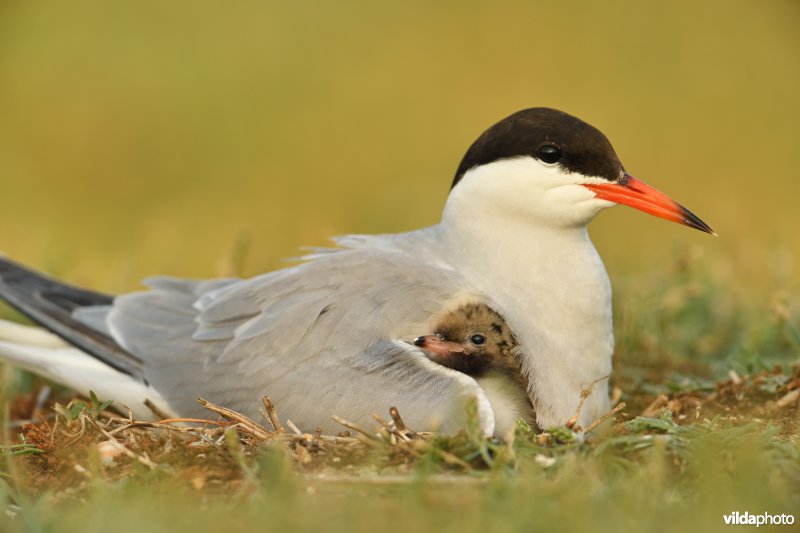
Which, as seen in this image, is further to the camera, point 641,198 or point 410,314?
point 641,198

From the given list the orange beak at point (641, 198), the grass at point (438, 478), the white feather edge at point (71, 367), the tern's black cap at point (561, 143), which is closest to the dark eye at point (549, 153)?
the tern's black cap at point (561, 143)

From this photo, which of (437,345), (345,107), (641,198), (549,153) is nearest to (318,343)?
(437,345)

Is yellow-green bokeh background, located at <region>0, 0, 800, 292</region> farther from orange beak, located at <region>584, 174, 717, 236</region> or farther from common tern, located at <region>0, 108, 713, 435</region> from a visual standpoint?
orange beak, located at <region>584, 174, 717, 236</region>

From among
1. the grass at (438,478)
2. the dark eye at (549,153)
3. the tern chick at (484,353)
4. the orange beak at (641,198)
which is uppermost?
the dark eye at (549,153)

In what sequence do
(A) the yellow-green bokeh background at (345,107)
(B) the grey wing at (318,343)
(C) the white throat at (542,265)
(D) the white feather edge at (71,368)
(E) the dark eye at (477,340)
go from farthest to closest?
(A) the yellow-green bokeh background at (345,107), (D) the white feather edge at (71,368), (C) the white throat at (542,265), (E) the dark eye at (477,340), (B) the grey wing at (318,343)

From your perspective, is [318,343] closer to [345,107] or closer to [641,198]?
[641,198]

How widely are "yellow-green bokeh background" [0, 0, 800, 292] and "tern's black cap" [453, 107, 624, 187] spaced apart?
4.29 m

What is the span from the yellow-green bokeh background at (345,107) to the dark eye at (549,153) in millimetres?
4337

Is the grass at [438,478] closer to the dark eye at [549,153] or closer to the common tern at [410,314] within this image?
the common tern at [410,314]

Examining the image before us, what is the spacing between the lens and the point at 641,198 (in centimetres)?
439

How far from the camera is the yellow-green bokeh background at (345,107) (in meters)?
10.5

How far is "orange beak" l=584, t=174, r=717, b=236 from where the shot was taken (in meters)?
4.38

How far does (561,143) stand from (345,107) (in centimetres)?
902

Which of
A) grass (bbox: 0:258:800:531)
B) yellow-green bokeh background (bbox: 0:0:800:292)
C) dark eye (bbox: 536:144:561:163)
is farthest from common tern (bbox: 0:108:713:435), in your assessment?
yellow-green bokeh background (bbox: 0:0:800:292)
